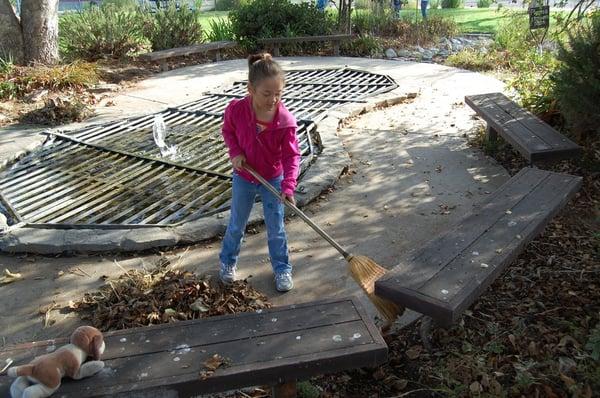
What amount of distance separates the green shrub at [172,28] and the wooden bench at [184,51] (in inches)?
20.6

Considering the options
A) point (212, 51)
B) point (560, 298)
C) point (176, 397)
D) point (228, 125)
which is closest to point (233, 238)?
point (228, 125)

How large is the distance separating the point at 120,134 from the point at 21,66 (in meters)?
3.66

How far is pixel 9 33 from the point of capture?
8680 millimetres

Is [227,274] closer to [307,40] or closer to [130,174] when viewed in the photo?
[130,174]

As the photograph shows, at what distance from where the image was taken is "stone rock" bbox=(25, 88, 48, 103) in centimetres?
772

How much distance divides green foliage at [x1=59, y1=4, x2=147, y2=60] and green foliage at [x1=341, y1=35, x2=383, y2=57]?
4386 millimetres

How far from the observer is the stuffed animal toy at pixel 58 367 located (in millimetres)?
1955

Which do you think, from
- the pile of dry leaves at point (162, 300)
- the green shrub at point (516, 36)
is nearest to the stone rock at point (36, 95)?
the pile of dry leaves at point (162, 300)

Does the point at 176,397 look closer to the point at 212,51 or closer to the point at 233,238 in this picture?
the point at 233,238

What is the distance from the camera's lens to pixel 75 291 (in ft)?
11.2


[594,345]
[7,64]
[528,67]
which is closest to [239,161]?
[594,345]

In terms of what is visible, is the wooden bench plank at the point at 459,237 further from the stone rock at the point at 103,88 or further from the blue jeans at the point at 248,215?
the stone rock at the point at 103,88

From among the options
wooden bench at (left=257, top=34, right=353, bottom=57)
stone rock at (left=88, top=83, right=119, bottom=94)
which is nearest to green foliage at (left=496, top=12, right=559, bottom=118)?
wooden bench at (left=257, top=34, right=353, bottom=57)

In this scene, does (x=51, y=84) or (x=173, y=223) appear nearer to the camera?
(x=173, y=223)
